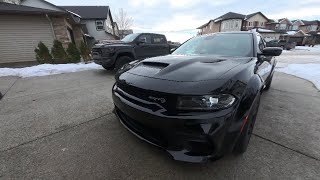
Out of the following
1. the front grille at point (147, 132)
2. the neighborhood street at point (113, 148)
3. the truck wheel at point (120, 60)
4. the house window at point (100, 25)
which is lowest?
the neighborhood street at point (113, 148)

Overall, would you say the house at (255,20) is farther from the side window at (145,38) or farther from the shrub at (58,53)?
the shrub at (58,53)

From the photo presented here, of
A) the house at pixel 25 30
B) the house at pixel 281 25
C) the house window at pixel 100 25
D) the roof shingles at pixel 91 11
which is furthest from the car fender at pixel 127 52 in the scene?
the house at pixel 281 25

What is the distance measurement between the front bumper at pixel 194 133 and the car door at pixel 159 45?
21.0 feet

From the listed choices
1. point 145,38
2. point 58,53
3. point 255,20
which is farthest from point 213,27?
point 58,53

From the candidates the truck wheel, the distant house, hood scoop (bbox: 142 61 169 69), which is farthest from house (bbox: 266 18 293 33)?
hood scoop (bbox: 142 61 169 69)

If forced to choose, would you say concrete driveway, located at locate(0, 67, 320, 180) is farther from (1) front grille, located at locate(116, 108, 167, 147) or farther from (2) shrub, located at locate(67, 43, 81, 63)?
(2) shrub, located at locate(67, 43, 81, 63)

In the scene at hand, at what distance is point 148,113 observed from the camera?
167cm

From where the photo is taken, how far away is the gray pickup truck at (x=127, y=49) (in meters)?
6.36

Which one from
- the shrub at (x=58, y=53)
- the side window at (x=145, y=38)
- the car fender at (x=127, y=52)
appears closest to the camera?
the car fender at (x=127, y=52)

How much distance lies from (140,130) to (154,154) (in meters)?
0.41

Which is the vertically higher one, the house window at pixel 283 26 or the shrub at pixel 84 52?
the house window at pixel 283 26

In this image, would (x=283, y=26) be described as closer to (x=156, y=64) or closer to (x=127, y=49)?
(x=127, y=49)

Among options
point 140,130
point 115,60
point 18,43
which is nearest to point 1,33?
point 18,43

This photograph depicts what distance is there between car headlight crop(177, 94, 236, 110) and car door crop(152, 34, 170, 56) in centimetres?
640
